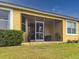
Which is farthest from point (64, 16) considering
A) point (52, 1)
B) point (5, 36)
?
point (52, 1)

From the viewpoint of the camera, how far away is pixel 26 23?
2528cm

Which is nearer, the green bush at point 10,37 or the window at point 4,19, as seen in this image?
the green bush at point 10,37

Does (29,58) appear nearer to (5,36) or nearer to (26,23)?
(5,36)

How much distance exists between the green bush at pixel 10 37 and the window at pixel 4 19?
4.24ft

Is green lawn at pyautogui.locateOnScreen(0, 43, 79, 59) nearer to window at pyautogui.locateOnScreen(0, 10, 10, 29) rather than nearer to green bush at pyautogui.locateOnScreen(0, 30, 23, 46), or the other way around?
green bush at pyautogui.locateOnScreen(0, 30, 23, 46)

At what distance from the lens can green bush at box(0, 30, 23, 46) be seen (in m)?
18.3

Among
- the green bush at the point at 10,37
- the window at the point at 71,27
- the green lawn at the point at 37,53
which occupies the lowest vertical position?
the green lawn at the point at 37,53

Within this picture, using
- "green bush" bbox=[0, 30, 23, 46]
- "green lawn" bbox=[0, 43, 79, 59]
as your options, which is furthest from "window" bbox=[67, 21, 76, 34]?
"green lawn" bbox=[0, 43, 79, 59]

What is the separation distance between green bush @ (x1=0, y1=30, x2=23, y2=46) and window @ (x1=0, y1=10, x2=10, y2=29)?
1292 mm

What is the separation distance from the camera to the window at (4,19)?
19.8 m

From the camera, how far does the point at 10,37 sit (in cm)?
1883

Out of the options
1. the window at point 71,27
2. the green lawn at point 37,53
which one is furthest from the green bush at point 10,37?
the window at point 71,27

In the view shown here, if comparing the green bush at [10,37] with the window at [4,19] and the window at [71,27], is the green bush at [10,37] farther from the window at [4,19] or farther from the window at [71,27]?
the window at [71,27]

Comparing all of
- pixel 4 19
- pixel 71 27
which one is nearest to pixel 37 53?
pixel 4 19
